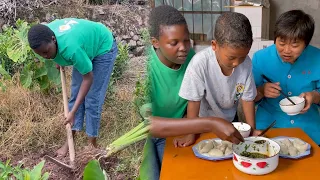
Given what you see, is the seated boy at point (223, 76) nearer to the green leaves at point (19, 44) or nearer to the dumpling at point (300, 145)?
the dumpling at point (300, 145)

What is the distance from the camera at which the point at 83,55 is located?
1024 mm

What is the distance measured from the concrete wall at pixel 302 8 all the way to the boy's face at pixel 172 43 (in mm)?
1557

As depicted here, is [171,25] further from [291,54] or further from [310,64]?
[310,64]

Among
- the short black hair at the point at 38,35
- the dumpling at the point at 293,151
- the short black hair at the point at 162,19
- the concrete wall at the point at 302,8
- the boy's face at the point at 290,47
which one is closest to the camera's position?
the short black hair at the point at 162,19

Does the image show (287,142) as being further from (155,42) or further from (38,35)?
(38,35)

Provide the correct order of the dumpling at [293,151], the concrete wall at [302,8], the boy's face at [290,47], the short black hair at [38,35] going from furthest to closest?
1. the concrete wall at [302,8]
2. the boy's face at [290,47]
3. the short black hair at [38,35]
4. the dumpling at [293,151]

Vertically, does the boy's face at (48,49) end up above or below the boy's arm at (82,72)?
above

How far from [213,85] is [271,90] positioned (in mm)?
262

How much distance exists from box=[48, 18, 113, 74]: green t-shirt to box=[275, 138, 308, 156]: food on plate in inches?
21.9

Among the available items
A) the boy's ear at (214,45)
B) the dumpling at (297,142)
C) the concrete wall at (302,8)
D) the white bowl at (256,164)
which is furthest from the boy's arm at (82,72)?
the concrete wall at (302,8)

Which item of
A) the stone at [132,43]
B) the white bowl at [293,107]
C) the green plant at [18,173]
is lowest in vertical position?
the green plant at [18,173]

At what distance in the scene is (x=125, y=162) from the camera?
1.05m

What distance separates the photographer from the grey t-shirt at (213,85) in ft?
2.86

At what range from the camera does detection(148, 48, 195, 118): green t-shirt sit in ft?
2.58
